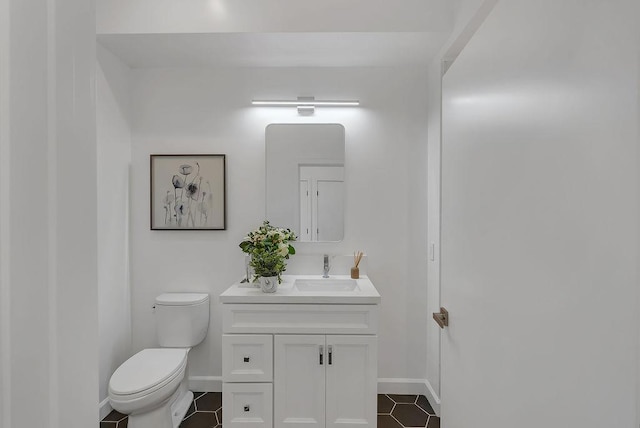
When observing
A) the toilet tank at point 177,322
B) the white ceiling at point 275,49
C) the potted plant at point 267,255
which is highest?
the white ceiling at point 275,49

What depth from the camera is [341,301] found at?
2057mm

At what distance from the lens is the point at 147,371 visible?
1.94 m

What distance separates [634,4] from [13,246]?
2.69ft

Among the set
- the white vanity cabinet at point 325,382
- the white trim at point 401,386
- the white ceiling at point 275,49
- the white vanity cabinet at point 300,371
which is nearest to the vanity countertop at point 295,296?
the white vanity cabinet at point 300,371

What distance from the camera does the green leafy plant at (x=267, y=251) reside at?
2.17m

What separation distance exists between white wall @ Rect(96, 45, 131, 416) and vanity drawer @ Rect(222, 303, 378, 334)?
88 centimetres

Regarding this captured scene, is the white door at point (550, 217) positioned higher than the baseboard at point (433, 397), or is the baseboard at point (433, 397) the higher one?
the white door at point (550, 217)

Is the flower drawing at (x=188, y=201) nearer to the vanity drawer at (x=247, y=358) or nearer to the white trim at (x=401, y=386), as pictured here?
the vanity drawer at (x=247, y=358)

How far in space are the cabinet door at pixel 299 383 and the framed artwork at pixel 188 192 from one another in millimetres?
1022

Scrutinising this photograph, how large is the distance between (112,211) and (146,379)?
3.68 ft

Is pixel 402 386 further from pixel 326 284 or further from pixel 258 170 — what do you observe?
pixel 258 170

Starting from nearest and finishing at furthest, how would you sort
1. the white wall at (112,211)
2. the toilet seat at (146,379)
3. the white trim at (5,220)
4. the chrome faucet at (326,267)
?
the white trim at (5,220)
the toilet seat at (146,379)
the white wall at (112,211)
the chrome faucet at (326,267)

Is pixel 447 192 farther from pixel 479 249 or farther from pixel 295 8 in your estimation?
pixel 295 8


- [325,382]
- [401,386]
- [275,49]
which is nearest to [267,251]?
[325,382]
